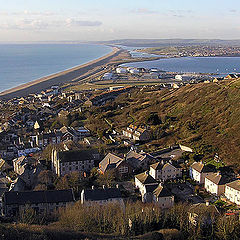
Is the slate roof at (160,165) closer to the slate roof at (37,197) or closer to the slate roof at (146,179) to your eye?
the slate roof at (146,179)

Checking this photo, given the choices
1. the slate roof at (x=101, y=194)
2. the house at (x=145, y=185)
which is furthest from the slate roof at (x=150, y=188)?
the slate roof at (x=101, y=194)

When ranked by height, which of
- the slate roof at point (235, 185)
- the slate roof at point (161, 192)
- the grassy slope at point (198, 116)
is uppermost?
the grassy slope at point (198, 116)

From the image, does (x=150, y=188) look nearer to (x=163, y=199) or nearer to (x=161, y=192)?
(x=161, y=192)

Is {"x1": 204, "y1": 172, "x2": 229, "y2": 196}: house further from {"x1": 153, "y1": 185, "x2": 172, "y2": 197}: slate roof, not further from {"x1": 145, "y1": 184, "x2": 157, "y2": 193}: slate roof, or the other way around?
{"x1": 145, "y1": 184, "x2": 157, "y2": 193}: slate roof

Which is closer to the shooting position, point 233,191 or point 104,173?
point 233,191

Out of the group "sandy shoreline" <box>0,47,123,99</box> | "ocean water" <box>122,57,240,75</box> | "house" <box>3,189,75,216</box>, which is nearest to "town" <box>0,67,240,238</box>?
"house" <box>3,189,75,216</box>

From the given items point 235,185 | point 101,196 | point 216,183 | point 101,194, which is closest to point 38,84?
point 101,194
